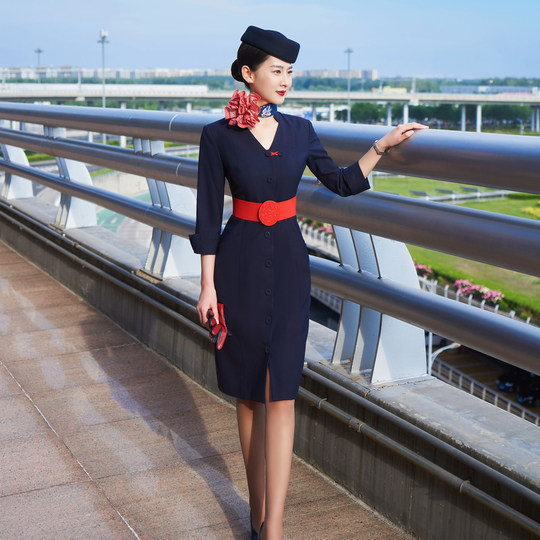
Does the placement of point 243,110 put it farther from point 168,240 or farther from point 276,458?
point 168,240

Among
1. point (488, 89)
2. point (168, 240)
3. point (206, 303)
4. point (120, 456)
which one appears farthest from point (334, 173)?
point (488, 89)

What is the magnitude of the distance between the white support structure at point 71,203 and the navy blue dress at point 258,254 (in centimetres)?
398

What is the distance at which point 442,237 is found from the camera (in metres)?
2.62

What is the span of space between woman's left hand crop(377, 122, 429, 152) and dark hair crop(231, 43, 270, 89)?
451 mm

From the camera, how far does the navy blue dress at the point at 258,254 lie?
2686 millimetres

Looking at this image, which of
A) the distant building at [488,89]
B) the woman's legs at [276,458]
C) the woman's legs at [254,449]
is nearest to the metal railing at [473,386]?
the woman's legs at [254,449]

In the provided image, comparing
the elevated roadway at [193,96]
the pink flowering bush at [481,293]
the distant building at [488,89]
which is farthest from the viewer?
the distant building at [488,89]

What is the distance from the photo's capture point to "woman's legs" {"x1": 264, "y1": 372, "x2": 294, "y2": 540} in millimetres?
2723

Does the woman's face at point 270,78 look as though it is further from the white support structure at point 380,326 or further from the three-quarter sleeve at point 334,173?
the white support structure at point 380,326

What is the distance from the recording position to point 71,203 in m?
6.87

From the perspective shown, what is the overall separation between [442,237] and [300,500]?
1.18 metres

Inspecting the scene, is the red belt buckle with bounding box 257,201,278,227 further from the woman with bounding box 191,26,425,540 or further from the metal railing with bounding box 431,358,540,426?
the metal railing with bounding box 431,358,540,426

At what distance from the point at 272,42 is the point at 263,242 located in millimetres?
586

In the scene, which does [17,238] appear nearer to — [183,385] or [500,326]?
[183,385]
